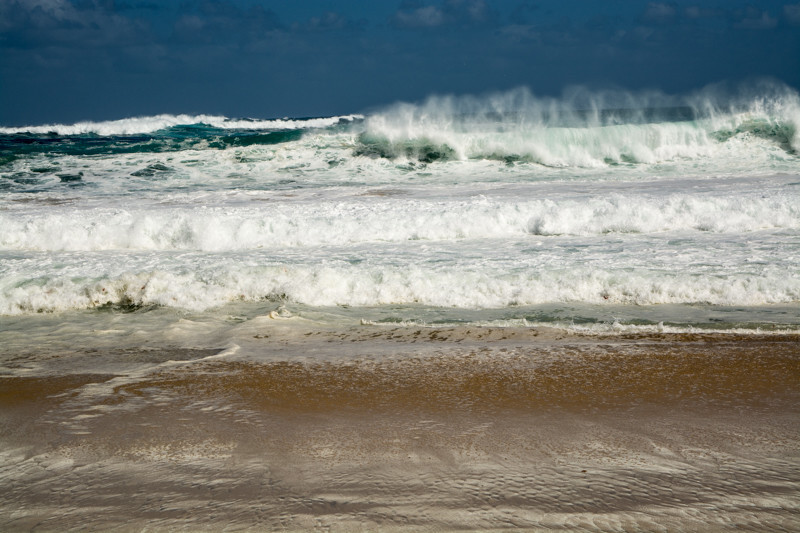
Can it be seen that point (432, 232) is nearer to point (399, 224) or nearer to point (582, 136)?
point (399, 224)

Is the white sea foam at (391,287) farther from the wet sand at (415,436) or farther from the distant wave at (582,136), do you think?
the distant wave at (582,136)

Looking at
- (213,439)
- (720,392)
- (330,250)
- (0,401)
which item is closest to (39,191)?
(330,250)

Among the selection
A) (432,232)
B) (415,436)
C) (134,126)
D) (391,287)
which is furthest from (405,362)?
(134,126)

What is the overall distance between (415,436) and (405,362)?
3.68ft

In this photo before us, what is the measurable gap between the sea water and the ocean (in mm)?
42

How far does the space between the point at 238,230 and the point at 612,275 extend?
507cm

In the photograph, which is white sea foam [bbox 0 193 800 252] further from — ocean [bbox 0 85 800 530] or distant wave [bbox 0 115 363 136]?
distant wave [bbox 0 115 363 136]

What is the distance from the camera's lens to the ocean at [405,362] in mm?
2354

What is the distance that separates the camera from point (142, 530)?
217cm

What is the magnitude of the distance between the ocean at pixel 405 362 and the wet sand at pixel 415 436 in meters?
0.01

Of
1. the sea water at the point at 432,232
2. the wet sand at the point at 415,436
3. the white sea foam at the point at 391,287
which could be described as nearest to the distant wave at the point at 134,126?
the sea water at the point at 432,232

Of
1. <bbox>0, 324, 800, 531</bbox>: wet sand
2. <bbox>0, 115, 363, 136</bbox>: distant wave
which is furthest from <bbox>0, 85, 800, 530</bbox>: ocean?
<bbox>0, 115, 363, 136</bbox>: distant wave

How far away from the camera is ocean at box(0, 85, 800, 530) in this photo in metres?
2.35

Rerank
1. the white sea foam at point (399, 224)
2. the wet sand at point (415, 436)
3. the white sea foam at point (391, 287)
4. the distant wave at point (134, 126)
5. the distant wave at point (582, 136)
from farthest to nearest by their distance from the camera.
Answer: the distant wave at point (134, 126) < the distant wave at point (582, 136) < the white sea foam at point (399, 224) < the white sea foam at point (391, 287) < the wet sand at point (415, 436)
